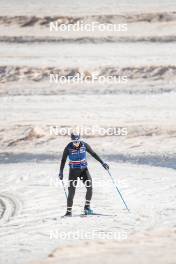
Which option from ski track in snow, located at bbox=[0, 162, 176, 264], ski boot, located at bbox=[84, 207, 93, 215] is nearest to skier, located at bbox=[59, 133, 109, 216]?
ski boot, located at bbox=[84, 207, 93, 215]

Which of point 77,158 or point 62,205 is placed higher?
point 77,158

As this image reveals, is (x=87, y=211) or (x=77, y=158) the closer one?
(x=77, y=158)

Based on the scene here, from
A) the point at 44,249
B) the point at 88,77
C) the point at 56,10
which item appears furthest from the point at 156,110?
the point at 44,249

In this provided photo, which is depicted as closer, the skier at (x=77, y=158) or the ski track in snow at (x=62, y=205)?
the ski track in snow at (x=62, y=205)

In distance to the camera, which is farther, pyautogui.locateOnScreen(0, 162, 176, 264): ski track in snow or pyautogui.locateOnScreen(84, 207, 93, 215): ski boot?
pyautogui.locateOnScreen(84, 207, 93, 215): ski boot

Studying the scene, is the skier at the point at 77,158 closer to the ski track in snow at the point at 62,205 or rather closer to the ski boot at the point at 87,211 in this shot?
the ski boot at the point at 87,211

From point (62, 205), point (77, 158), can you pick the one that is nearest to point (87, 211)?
point (77, 158)

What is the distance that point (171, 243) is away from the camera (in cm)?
1316

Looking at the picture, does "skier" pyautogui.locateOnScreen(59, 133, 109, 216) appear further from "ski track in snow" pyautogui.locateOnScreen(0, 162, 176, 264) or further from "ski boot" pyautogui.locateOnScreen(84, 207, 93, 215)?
"ski track in snow" pyautogui.locateOnScreen(0, 162, 176, 264)

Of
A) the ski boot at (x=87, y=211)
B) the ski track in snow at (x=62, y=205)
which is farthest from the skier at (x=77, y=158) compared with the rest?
the ski track in snow at (x=62, y=205)

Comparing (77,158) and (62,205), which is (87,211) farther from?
(62,205)

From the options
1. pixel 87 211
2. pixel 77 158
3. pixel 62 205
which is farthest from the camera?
pixel 62 205

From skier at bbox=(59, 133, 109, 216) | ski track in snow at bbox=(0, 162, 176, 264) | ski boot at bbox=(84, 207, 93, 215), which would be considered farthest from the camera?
ski boot at bbox=(84, 207, 93, 215)

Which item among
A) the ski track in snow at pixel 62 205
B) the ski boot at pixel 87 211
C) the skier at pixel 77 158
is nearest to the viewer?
the ski track in snow at pixel 62 205
